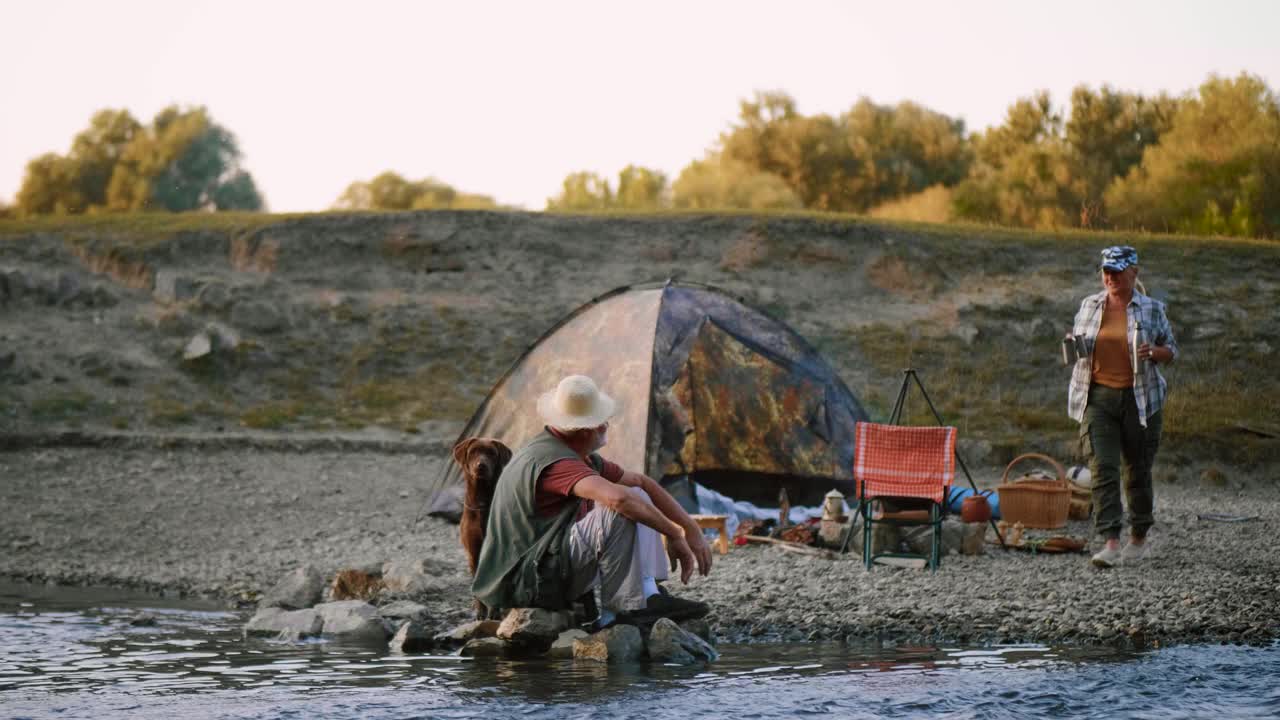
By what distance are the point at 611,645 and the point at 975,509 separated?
14.2 ft

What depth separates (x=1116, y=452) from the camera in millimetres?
8531

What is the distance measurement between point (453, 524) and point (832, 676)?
6.09 metres

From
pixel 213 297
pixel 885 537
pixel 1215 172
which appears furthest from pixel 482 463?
pixel 1215 172

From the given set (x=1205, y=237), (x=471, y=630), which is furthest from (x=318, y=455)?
(x=1205, y=237)

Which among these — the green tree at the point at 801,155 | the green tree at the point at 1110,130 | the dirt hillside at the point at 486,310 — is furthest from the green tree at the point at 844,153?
the dirt hillside at the point at 486,310

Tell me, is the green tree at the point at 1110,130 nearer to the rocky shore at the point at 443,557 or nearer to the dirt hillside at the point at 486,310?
the dirt hillside at the point at 486,310

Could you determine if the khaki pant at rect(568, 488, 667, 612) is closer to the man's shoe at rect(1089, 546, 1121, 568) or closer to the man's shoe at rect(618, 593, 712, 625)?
the man's shoe at rect(618, 593, 712, 625)

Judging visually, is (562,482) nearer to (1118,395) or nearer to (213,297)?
(1118,395)

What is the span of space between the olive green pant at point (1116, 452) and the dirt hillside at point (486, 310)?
24.2 feet

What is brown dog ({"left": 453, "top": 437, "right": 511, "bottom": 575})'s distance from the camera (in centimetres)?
734

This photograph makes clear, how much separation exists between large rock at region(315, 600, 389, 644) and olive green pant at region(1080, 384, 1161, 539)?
431cm

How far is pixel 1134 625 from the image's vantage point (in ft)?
22.8

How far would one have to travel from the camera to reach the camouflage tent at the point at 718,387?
1141 cm

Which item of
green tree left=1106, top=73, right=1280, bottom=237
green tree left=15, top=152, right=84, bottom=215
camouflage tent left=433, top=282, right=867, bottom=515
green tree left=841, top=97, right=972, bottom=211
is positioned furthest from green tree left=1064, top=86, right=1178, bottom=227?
green tree left=15, top=152, right=84, bottom=215
